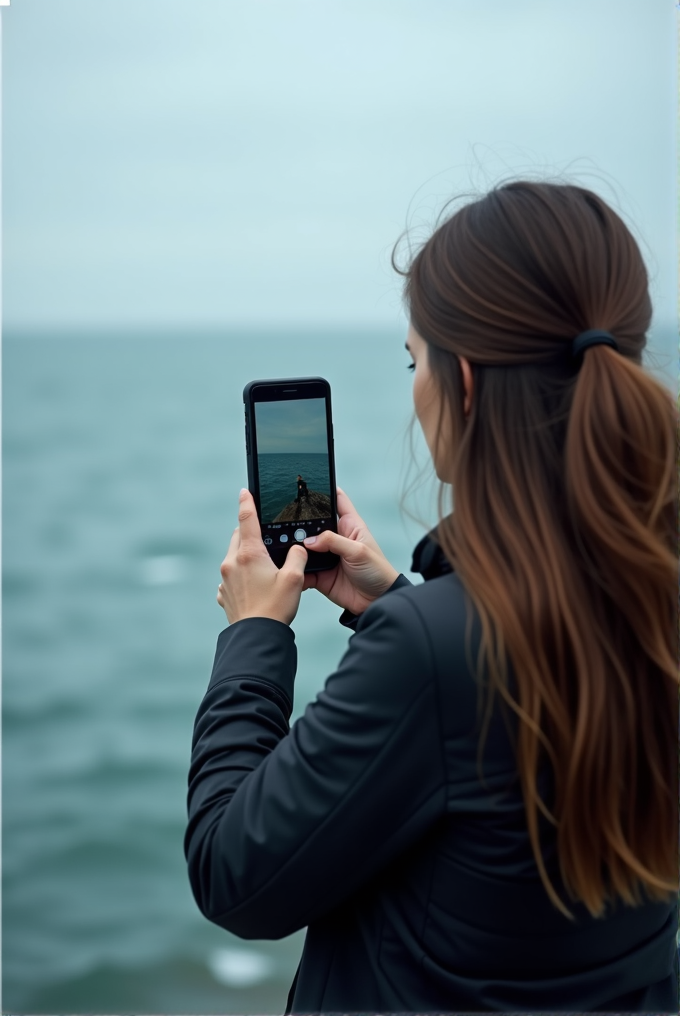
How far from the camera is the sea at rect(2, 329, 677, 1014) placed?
14.5ft

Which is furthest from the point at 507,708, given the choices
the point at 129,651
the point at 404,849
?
the point at 129,651

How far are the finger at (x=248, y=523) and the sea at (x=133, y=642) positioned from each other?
124 millimetres

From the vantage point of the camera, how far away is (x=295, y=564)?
831 millimetres

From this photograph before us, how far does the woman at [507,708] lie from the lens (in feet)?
1.92

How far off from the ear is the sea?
0.09 meters

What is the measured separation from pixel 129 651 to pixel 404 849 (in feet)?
35.8

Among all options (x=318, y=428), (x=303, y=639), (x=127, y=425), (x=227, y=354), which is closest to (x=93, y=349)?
(x=227, y=354)

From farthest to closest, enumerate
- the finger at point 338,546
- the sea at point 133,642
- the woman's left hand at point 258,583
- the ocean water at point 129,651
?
the ocean water at point 129,651 → the sea at point 133,642 → the finger at point 338,546 → the woman's left hand at point 258,583

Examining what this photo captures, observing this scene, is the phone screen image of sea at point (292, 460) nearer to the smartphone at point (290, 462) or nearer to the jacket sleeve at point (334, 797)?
the smartphone at point (290, 462)

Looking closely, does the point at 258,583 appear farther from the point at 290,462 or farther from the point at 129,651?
the point at 129,651

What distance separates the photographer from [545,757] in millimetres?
606

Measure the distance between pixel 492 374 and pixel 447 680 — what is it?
19cm

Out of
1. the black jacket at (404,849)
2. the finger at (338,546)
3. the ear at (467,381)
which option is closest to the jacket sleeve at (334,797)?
the black jacket at (404,849)

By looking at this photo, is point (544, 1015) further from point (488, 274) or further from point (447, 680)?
point (488, 274)
